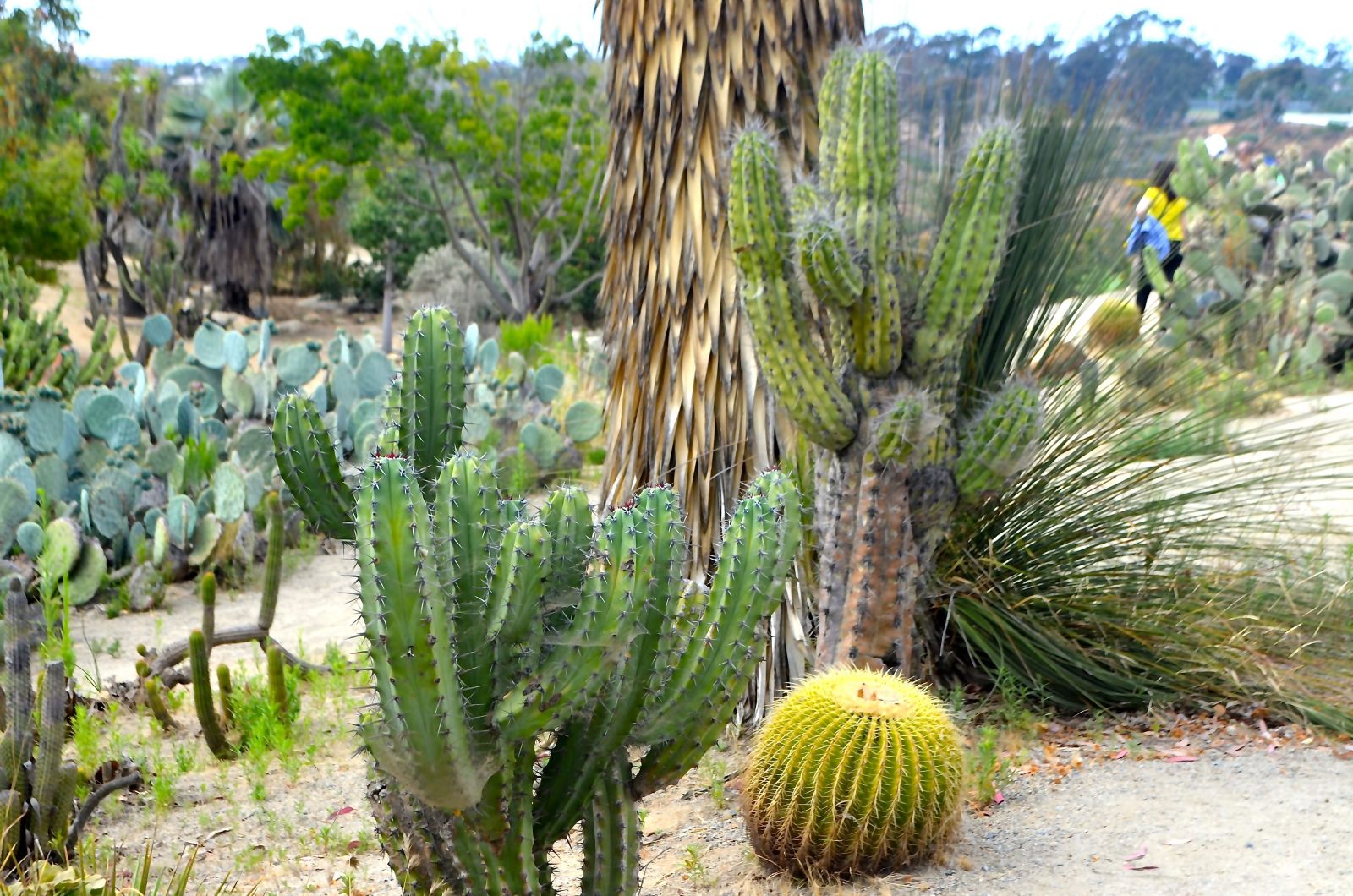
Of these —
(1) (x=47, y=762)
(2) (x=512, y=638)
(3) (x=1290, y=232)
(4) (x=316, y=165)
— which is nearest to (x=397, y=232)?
(4) (x=316, y=165)

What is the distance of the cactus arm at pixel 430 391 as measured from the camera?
2920 mm

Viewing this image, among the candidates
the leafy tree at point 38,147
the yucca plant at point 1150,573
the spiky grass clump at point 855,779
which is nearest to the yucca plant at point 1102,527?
the yucca plant at point 1150,573

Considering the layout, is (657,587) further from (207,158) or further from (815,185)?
(207,158)

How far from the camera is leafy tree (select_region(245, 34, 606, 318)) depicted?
67.3 ft

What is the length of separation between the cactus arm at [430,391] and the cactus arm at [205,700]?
6.00 feet

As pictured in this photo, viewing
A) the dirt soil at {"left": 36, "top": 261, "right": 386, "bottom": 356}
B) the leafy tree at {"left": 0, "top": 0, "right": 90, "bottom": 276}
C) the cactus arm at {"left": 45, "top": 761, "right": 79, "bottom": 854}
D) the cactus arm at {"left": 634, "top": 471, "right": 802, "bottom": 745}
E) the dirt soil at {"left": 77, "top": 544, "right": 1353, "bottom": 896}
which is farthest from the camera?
the dirt soil at {"left": 36, "top": 261, "right": 386, "bottom": 356}

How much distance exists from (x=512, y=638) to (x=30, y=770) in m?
1.90

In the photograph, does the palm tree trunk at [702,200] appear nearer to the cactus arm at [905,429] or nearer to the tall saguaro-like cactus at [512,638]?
the cactus arm at [905,429]

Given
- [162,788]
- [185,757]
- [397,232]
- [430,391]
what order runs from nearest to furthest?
[430,391], [162,788], [185,757], [397,232]

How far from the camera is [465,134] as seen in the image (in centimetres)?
2197

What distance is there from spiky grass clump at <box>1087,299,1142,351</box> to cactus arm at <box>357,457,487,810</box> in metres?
3.29

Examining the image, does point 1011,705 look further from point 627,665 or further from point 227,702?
point 227,702

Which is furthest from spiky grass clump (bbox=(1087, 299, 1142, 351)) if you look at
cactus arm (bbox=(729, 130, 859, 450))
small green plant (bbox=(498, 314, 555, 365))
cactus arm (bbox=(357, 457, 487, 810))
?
small green plant (bbox=(498, 314, 555, 365))

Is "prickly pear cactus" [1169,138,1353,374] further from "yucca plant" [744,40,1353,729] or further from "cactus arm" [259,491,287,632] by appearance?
"cactus arm" [259,491,287,632]
